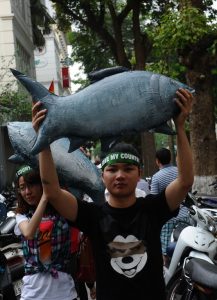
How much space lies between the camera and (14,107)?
16453 millimetres

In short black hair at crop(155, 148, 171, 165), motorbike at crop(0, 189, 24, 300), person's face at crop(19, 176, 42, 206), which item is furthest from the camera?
short black hair at crop(155, 148, 171, 165)

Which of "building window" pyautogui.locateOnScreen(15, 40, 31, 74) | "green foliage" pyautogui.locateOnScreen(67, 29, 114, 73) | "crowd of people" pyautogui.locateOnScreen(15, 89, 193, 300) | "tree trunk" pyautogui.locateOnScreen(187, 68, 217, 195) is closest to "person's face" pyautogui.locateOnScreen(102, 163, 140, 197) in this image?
"crowd of people" pyautogui.locateOnScreen(15, 89, 193, 300)

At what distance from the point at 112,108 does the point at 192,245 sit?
10.2ft

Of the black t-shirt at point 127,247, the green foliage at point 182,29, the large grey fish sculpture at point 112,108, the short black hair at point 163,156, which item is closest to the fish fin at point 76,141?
the large grey fish sculpture at point 112,108

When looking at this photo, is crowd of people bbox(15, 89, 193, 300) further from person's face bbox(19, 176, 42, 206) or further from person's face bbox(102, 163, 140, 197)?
person's face bbox(19, 176, 42, 206)

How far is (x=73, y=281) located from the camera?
3.53m

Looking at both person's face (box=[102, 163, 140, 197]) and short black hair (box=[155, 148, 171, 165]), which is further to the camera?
short black hair (box=[155, 148, 171, 165])

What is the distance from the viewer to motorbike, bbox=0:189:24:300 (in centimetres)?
468

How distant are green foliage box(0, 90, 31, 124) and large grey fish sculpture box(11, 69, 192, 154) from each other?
13.6 m

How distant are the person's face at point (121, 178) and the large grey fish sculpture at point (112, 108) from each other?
0.90 feet

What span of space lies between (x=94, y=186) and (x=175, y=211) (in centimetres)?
73

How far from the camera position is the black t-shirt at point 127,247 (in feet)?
8.90

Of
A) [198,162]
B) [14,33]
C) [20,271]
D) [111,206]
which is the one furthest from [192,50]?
[14,33]

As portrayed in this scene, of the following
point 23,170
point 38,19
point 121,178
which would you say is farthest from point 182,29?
point 38,19
